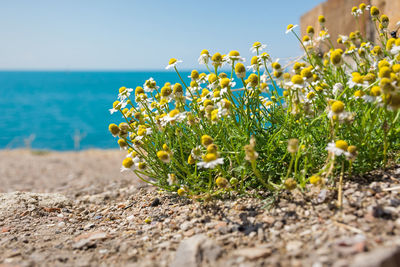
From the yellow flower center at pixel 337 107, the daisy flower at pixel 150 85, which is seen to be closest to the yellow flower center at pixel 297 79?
the yellow flower center at pixel 337 107

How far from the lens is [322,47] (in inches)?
239

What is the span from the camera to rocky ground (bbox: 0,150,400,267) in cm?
189

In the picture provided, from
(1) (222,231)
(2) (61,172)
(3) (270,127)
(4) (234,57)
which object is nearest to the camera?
(1) (222,231)

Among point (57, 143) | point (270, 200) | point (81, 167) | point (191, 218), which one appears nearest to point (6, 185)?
point (81, 167)

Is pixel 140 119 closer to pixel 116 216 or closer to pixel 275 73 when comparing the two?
pixel 116 216

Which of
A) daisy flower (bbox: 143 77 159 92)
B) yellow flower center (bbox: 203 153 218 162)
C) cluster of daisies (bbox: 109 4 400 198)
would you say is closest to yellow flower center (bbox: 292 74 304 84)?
cluster of daisies (bbox: 109 4 400 198)

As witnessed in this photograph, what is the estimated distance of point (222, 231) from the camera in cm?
232

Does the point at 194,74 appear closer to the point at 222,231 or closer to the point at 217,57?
the point at 217,57

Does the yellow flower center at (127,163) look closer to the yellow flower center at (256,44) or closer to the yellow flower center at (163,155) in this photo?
the yellow flower center at (163,155)

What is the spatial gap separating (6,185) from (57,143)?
25.3 meters

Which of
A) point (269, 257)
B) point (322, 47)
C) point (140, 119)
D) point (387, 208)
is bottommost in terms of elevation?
point (269, 257)

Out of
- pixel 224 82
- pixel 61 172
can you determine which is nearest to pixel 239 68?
pixel 224 82

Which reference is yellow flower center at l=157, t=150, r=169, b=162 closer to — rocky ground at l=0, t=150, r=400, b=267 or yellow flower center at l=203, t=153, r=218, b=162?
yellow flower center at l=203, t=153, r=218, b=162

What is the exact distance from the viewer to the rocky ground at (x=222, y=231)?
1.89 metres
